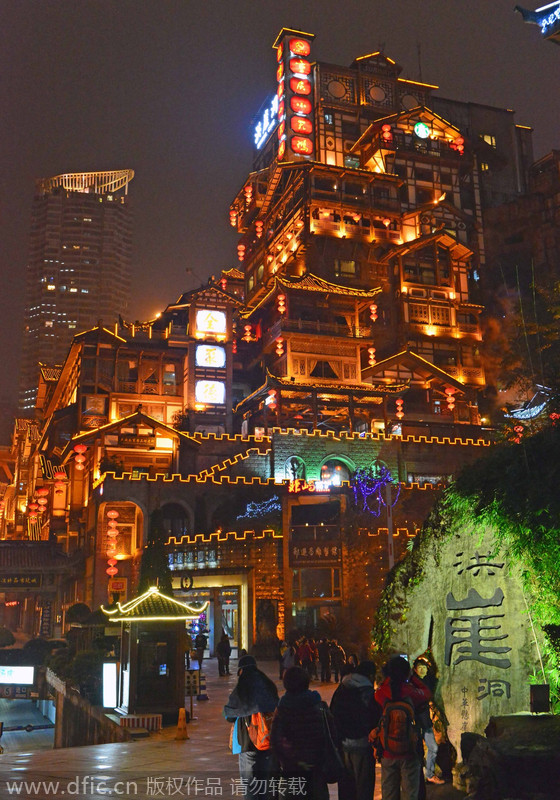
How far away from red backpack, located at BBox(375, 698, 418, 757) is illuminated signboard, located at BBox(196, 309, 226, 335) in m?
40.5

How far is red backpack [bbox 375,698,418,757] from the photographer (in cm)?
608

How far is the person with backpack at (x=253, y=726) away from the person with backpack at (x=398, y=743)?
95cm

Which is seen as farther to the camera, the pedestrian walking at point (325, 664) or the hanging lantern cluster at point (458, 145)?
the hanging lantern cluster at point (458, 145)

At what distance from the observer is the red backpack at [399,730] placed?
6.08m

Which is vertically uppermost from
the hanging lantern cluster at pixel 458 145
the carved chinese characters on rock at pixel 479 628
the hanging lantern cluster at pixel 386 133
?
the hanging lantern cluster at pixel 458 145

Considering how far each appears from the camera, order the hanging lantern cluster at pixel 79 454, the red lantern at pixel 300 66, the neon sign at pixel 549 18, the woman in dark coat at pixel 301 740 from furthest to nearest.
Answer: the red lantern at pixel 300 66 → the hanging lantern cluster at pixel 79 454 → the neon sign at pixel 549 18 → the woman in dark coat at pixel 301 740

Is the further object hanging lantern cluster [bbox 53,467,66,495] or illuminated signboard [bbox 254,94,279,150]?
illuminated signboard [bbox 254,94,279,150]

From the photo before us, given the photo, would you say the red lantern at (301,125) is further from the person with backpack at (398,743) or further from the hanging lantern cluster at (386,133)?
the person with backpack at (398,743)

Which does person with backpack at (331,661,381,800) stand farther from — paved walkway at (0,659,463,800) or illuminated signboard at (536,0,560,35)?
illuminated signboard at (536,0,560,35)

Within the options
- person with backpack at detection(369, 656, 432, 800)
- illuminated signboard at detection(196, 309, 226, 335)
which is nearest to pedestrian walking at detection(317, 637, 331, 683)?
person with backpack at detection(369, 656, 432, 800)

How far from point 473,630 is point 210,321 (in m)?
38.8

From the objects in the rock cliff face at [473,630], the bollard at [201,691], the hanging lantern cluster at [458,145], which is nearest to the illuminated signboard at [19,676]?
the bollard at [201,691]

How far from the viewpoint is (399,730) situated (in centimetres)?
609

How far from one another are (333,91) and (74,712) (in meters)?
46.7
